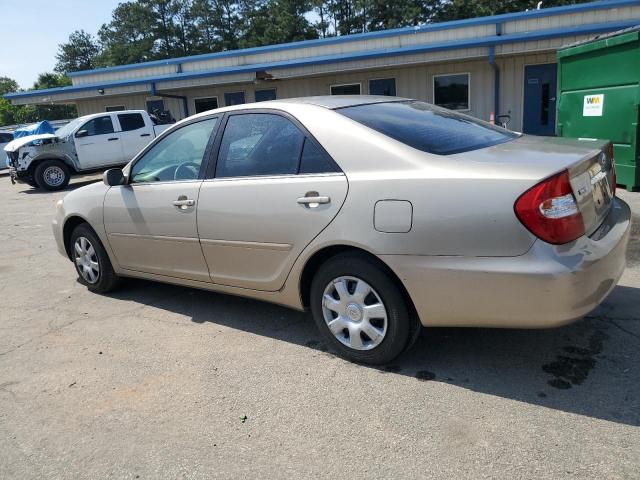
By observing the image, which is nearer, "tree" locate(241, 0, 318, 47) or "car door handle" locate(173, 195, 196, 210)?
"car door handle" locate(173, 195, 196, 210)

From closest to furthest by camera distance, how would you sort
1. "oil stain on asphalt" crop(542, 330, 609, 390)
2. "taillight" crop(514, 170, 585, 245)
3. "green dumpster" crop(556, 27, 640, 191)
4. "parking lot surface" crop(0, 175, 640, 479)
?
1. "parking lot surface" crop(0, 175, 640, 479)
2. "taillight" crop(514, 170, 585, 245)
3. "oil stain on asphalt" crop(542, 330, 609, 390)
4. "green dumpster" crop(556, 27, 640, 191)

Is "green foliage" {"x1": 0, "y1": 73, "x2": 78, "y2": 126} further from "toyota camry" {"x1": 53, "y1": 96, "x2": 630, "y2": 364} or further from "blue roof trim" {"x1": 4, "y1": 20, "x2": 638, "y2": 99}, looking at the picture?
"toyota camry" {"x1": 53, "y1": 96, "x2": 630, "y2": 364}

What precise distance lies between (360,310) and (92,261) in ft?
9.79

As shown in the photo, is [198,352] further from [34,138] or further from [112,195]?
[34,138]

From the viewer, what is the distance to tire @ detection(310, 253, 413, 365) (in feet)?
10.3

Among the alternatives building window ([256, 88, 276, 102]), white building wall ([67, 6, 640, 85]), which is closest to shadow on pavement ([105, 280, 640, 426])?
white building wall ([67, 6, 640, 85])

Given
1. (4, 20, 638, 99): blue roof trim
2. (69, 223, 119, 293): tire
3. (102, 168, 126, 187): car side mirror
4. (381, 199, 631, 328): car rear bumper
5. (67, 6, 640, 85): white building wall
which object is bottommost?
(69, 223, 119, 293): tire

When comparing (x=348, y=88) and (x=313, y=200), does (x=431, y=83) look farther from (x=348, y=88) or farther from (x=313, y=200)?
(x=313, y=200)

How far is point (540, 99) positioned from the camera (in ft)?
52.3

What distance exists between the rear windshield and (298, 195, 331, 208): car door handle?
530mm

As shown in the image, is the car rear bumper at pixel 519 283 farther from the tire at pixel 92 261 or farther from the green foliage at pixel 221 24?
the green foliage at pixel 221 24

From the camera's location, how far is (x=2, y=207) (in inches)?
484

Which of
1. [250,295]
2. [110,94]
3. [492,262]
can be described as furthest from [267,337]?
[110,94]

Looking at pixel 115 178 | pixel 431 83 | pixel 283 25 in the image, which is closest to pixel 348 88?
pixel 431 83
